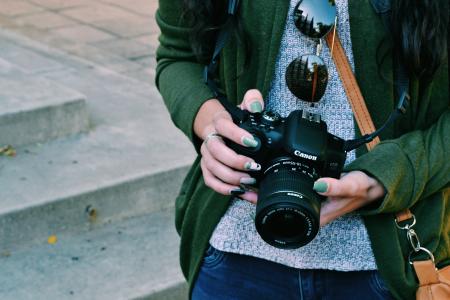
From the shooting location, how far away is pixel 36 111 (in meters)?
4.27

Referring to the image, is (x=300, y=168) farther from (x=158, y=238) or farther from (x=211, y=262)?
(x=158, y=238)

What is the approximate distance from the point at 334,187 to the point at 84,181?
104 inches

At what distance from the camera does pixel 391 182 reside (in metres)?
1.60

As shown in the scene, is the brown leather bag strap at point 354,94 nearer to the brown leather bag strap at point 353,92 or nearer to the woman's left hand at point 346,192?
the brown leather bag strap at point 353,92

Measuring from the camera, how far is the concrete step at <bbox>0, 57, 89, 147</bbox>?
4.22 metres

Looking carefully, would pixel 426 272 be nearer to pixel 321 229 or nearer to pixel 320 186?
pixel 321 229

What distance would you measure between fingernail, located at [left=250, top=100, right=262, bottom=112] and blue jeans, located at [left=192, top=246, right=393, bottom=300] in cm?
31

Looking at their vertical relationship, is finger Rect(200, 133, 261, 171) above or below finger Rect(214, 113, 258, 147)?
below

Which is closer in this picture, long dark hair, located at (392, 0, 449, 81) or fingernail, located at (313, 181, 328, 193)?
fingernail, located at (313, 181, 328, 193)

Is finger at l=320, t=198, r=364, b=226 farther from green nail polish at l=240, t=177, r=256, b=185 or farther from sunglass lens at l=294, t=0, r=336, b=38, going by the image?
sunglass lens at l=294, t=0, r=336, b=38

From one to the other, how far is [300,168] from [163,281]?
218 cm

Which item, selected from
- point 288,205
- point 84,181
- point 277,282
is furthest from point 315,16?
point 84,181

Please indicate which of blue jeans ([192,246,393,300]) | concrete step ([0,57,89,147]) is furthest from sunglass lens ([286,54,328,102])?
concrete step ([0,57,89,147])

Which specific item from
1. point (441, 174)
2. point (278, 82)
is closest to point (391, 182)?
point (441, 174)
